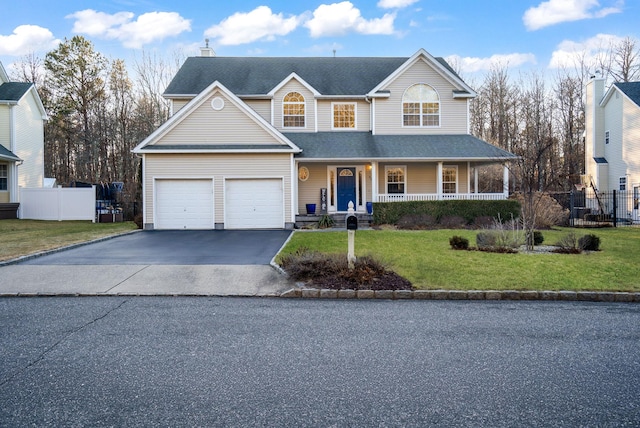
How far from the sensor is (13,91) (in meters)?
25.5

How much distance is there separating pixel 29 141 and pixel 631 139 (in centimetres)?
3572

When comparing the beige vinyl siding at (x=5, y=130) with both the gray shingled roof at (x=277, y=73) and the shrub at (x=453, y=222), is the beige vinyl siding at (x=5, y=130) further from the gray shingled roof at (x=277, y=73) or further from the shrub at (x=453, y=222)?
the shrub at (x=453, y=222)

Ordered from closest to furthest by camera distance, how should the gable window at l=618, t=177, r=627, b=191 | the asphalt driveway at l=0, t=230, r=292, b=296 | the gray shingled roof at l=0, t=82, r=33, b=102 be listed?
1. the asphalt driveway at l=0, t=230, r=292, b=296
2. the gray shingled roof at l=0, t=82, r=33, b=102
3. the gable window at l=618, t=177, r=627, b=191

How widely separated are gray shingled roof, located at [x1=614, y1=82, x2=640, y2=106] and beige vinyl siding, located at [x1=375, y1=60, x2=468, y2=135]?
413 inches

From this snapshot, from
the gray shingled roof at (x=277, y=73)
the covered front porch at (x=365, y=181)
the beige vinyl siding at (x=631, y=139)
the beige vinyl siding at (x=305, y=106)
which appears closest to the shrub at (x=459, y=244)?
the covered front porch at (x=365, y=181)

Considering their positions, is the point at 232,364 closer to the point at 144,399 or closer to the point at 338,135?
the point at 144,399

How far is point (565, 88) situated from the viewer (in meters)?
36.1

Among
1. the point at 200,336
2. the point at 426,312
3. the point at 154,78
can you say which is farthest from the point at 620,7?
the point at 154,78

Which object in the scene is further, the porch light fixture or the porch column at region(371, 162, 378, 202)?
the porch light fixture

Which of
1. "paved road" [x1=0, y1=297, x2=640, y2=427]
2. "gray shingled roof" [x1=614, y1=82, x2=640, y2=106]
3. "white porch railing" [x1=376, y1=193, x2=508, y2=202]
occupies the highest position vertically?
"gray shingled roof" [x1=614, y1=82, x2=640, y2=106]

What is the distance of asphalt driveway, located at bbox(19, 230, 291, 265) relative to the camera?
423 inches

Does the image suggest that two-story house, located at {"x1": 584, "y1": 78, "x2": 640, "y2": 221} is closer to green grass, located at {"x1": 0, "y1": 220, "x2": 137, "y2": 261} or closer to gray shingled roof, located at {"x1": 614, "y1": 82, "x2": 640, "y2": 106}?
gray shingled roof, located at {"x1": 614, "y1": 82, "x2": 640, "y2": 106}

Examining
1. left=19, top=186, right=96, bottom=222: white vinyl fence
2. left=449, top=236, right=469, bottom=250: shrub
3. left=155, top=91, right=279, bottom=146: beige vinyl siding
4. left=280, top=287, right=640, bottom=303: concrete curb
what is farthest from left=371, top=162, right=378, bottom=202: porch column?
left=19, top=186, right=96, bottom=222: white vinyl fence

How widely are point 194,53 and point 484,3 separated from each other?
81.6 feet
